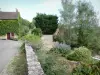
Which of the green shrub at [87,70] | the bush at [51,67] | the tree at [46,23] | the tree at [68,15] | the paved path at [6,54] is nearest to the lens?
the bush at [51,67]

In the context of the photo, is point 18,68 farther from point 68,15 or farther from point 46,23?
point 46,23

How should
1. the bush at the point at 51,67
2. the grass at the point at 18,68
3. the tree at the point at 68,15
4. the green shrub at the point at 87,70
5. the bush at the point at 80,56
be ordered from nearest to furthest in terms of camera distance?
the bush at the point at 51,67
the grass at the point at 18,68
the green shrub at the point at 87,70
the bush at the point at 80,56
the tree at the point at 68,15

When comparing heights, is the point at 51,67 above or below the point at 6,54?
above

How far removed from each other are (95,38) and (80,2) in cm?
517

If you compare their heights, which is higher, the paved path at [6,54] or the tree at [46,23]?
the tree at [46,23]

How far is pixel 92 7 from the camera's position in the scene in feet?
88.2

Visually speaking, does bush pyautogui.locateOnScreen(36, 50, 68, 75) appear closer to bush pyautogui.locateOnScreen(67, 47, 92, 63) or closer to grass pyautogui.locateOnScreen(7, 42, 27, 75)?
grass pyautogui.locateOnScreen(7, 42, 27, 75)

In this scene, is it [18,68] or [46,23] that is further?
[46,23]

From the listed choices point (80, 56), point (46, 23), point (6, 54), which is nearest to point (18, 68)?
point (80, 56)

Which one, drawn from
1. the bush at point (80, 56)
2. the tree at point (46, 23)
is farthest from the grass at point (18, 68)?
the tree at point (46, 23)

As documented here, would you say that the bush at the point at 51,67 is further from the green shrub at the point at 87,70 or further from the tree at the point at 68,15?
the tree at the point at 68,15

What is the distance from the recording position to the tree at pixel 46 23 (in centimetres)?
4520

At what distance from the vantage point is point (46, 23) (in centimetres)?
4541

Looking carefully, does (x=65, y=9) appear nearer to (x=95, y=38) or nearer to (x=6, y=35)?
(x=95, y=38)
